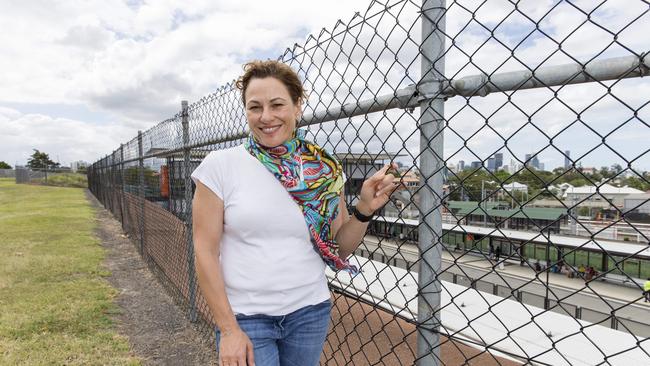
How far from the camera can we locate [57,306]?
17.0 ft

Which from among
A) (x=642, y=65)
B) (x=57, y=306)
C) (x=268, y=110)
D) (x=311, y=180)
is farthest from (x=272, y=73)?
(x=57, y=306)

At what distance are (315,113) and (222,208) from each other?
90 centimetres

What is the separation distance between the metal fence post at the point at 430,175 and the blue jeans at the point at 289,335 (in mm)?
418

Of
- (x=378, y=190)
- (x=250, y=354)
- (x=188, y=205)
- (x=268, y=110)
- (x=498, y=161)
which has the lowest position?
(x=250, y=354)

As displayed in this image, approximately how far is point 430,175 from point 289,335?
850 mm

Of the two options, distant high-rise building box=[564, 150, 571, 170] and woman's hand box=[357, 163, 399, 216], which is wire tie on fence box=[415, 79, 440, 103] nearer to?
woman's hand box=[357, 163, 399, 216]

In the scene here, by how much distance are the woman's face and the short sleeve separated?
0.21 metres

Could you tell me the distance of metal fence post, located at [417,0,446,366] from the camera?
1.49 metres

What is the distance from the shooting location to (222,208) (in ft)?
5.38

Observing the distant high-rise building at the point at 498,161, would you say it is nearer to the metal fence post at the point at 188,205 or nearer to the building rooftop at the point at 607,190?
the building rooftop at the point at 607,190

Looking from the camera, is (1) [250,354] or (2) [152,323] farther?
(2) [152,323]

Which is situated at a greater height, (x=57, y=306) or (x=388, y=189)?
(x=388, y=189)

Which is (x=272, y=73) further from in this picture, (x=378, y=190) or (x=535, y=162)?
(x=535, y=162)

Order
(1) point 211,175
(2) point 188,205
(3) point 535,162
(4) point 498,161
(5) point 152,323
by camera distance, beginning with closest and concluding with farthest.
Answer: (3) point 535,162, (4) point 498,161, (1) point 211,175, (2) point 188,205, (5) point 152,323
